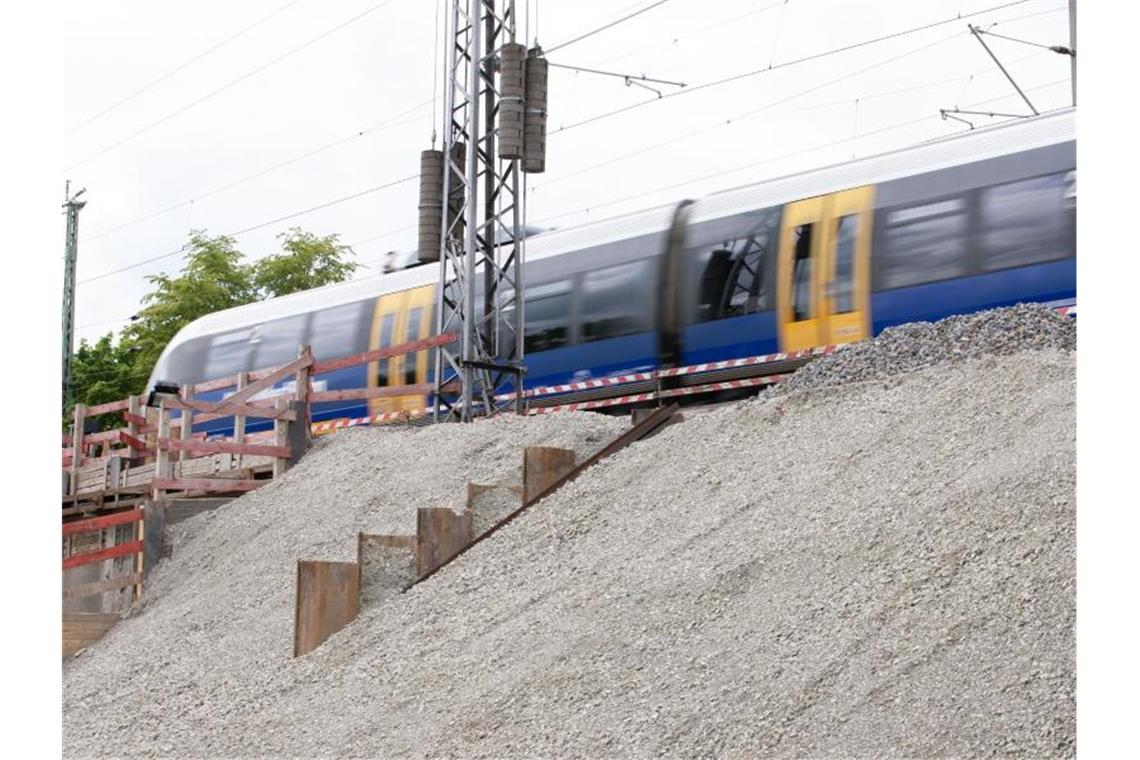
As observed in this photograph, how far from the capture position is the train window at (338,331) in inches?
1100

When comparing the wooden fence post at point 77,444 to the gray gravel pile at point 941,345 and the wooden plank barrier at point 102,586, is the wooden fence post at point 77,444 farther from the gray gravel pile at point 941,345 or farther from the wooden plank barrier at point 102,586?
the gray gravel pile at point 941,345

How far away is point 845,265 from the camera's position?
2036 centimetres

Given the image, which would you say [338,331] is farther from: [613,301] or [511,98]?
[511,98]

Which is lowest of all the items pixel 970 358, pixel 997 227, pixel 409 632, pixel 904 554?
pixel 409 632

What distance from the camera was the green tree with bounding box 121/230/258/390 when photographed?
158 ft

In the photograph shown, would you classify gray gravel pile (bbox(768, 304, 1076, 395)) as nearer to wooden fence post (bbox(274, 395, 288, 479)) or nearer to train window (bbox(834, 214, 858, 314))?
train window (bbox(834, 214, 858, 314))

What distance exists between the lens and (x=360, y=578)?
1238 cm

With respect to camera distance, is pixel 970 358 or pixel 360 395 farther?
pixel 360 395

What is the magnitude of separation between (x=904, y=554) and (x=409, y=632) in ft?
12.2

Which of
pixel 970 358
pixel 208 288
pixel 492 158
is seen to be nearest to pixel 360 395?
pixel 492 158

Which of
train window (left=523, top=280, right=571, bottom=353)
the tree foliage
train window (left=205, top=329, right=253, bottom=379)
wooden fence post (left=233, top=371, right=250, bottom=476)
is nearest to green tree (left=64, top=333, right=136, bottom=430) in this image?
the tree foliage
